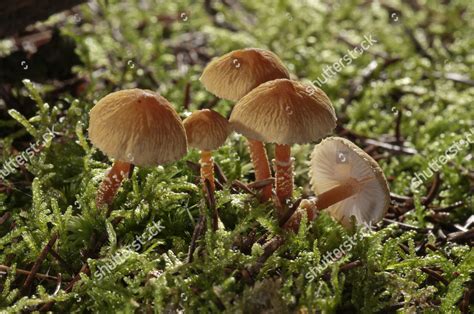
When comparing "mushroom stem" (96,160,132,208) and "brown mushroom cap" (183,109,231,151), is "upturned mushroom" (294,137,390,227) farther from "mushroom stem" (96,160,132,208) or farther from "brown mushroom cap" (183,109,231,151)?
"mushroom stem" (96,160,132,208)

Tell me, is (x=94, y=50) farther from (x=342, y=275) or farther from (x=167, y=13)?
(x=342, y=275)

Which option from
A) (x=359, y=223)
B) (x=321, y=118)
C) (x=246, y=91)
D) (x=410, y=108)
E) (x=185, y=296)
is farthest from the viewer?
(x=410, y=108)

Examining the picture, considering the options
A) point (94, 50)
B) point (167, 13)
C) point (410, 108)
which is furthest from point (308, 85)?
point (167, 13)

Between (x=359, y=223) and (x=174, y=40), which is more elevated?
(x=174, y=40)

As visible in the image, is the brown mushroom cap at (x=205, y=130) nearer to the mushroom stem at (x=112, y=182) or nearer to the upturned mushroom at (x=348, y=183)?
the mushroom stem at (x=112, y=182)

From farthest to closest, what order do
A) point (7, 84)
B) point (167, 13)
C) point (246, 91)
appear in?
point (167, 13), point (7, 84), point (246, 91)

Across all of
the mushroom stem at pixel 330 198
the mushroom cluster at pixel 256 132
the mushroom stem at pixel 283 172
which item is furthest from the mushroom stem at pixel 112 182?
the mushroom stem at pixel 330 198
